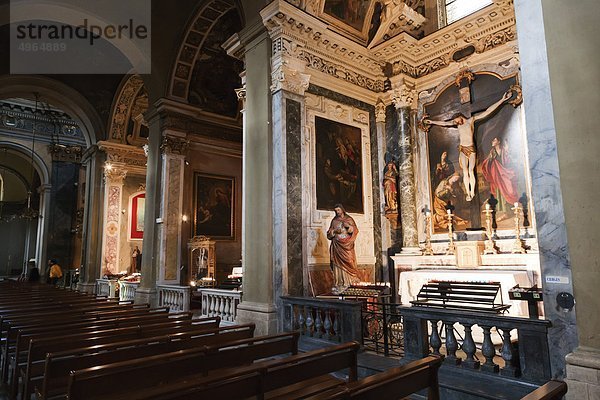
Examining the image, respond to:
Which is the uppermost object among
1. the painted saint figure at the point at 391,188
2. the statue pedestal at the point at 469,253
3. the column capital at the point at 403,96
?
the column capital at the point at 403,96

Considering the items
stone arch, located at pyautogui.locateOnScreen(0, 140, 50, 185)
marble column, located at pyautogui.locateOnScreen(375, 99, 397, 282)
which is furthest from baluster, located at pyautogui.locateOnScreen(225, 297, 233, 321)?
stone arch, located at pyautogui.locateOnScreen(0, 140, 50, 185)

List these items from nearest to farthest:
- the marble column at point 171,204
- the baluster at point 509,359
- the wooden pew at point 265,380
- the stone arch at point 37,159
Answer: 1. the wooden pew at point 265,380
2. the baluster at point 509,359
3. the marble column at point 171,204
4. the stone arch at point 37,159

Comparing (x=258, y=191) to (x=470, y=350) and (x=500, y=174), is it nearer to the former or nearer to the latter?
(x=470, y=350)

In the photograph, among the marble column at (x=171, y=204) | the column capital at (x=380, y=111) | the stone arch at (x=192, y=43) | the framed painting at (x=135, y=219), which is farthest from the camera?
the framed painting at (x=135, y=219)

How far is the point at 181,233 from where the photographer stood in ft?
Answer: 38.9

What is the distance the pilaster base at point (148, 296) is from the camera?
10.7 m

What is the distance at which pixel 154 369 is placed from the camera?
3008 millimetres

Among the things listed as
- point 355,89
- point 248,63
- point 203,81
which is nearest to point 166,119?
point 203,81

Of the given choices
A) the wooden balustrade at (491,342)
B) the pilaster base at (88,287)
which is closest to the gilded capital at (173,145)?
the pilaster base at (88,287)

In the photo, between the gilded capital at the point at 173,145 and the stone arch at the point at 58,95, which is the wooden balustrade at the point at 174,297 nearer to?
the gilded capital at the point at 173,145

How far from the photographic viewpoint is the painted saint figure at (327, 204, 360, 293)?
7.20 m

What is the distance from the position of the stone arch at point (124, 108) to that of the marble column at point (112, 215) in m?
1.24

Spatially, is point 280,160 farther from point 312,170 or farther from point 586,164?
point 586,164

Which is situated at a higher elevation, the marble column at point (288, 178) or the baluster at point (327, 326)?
the marble column at point (288, 178)
